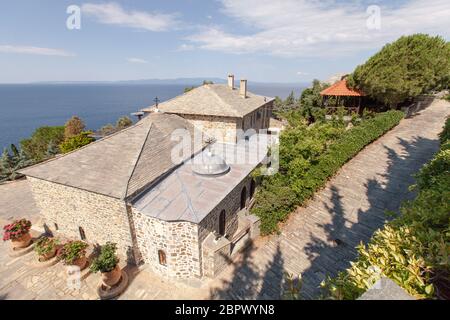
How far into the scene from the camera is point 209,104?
987 inches

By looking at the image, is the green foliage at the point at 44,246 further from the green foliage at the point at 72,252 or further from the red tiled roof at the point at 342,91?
the red tiled roof at the point at 342,91

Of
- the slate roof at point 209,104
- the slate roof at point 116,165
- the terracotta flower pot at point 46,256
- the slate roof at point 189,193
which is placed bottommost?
the terracotta flower pot at point 46,256

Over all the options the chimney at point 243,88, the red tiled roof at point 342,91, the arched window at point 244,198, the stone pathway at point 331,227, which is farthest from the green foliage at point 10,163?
the red tiled roof at point 342,91

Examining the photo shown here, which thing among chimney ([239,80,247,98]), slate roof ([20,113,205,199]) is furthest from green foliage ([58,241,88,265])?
chimney ([239,80,247,98])

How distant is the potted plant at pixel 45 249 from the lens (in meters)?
14.3

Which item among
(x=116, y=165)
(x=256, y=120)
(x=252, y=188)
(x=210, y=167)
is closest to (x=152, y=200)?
(x=116, y=165)

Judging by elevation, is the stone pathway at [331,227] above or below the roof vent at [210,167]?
below

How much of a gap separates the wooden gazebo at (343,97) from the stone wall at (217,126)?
1946cm

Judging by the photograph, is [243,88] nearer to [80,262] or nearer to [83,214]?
[83,214]

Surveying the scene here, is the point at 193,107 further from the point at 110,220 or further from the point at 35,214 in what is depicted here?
the point at 35,214

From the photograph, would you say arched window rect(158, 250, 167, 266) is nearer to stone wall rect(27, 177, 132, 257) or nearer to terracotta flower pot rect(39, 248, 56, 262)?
stone wall rect(27, 177, 132, 257)

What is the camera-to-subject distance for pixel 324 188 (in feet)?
66.8

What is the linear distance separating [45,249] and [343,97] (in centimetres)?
4195

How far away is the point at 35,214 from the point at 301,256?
22.6 meters
